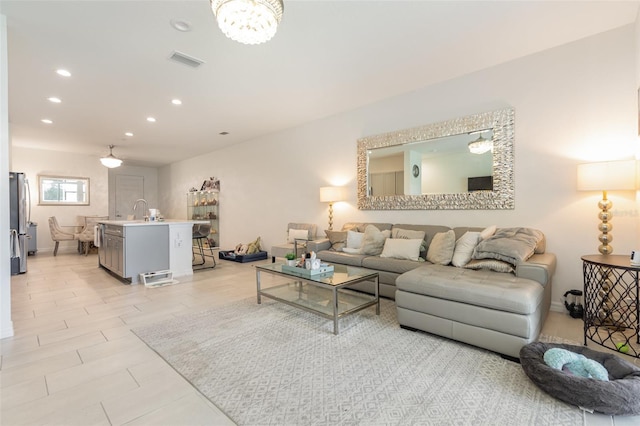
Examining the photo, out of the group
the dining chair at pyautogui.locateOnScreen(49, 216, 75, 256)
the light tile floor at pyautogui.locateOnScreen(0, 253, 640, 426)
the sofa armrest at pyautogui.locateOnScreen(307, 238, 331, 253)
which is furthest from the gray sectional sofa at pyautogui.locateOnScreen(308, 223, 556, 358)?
the dining chair at pyautogui.locateOnScreen(49, 216, 75, 256)

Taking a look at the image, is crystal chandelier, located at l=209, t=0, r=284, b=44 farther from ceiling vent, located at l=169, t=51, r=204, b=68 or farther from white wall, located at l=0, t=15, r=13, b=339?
white wall, located at l=0, t=15, r=13, b=339

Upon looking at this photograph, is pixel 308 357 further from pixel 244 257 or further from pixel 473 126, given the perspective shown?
pixel 244 257

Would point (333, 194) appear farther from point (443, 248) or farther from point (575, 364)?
point (575, 364)

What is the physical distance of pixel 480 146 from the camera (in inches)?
143

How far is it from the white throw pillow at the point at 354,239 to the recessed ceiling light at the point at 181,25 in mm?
3061

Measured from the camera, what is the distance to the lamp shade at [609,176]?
8.16 ft

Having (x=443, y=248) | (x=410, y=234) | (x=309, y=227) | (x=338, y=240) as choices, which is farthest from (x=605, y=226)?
(x=309, y=227)

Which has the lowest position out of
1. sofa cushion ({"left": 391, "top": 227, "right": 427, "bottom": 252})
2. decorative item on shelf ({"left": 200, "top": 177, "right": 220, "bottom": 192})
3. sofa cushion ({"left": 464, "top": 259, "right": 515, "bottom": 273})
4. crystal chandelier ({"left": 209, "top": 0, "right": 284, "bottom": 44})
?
sofa cushion ({"left": 464, "top": 259, "right": 515, "bottom": 273})

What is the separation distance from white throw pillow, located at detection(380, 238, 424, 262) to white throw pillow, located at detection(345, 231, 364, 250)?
19.6 inches

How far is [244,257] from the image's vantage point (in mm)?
6172

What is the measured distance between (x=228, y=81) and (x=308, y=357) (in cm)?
340

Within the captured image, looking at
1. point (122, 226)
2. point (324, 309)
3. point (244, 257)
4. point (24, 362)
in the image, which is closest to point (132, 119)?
point (122, 226)

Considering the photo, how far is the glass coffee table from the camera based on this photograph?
2.70m

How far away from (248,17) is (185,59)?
5.66ft
